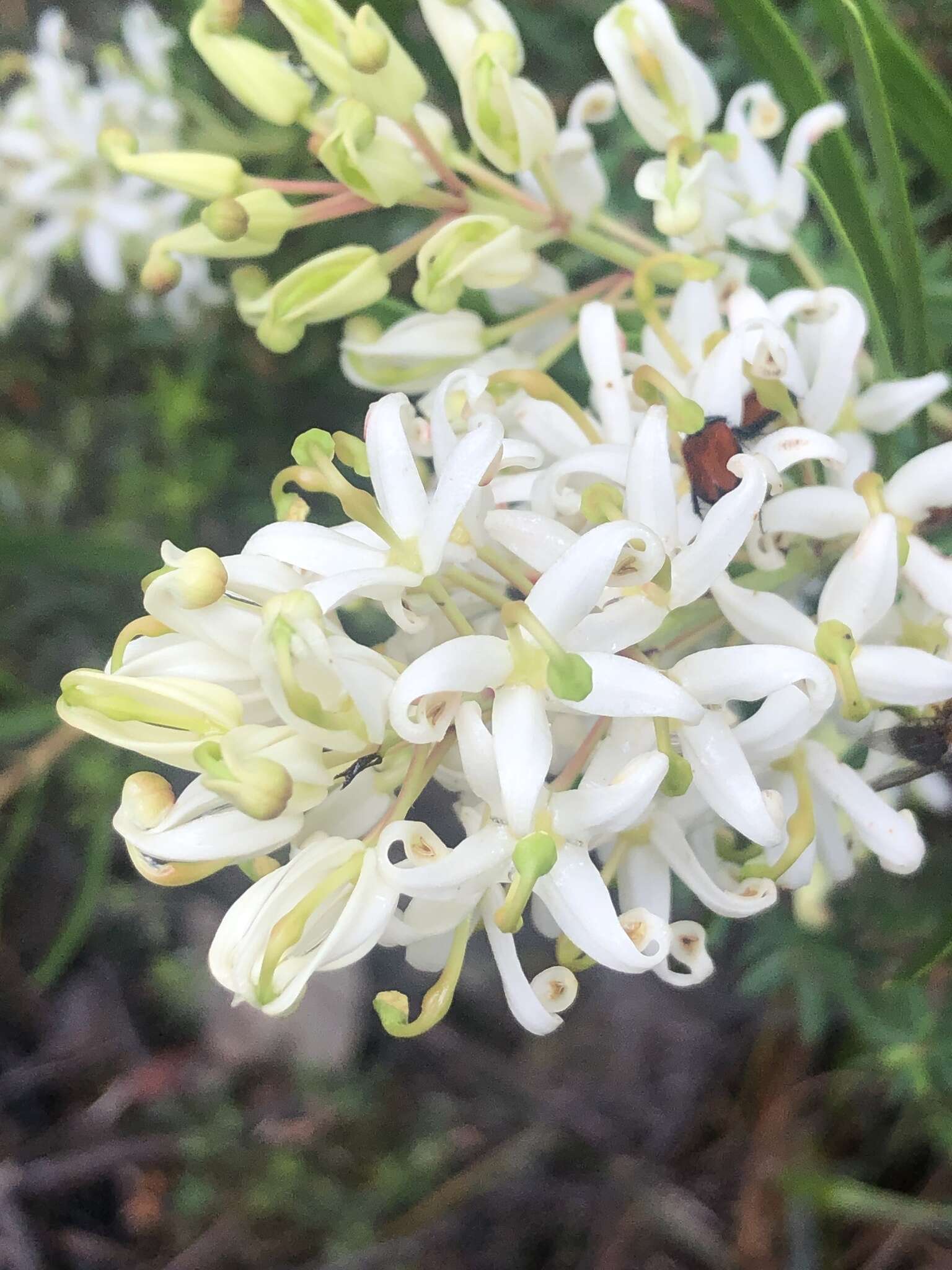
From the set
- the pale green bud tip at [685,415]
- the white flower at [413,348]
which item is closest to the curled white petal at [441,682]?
the pale green bud tip at [685,415]

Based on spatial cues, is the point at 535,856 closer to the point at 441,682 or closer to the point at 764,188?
the point at 441,682

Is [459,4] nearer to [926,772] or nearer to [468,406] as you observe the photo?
[468,406]

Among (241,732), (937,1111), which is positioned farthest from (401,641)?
(937,1111)

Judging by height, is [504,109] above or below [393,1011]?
above

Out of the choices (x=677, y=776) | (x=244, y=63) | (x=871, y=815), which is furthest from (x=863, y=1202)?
(x=244, y=63)

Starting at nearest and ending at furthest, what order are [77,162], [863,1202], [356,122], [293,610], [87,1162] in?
[293,610], [356,122], [77,162], [863,1202], [87,1162]

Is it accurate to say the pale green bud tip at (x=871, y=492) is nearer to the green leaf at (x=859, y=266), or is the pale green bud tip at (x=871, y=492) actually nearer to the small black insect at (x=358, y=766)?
the green leaf at (x=859, y=266)

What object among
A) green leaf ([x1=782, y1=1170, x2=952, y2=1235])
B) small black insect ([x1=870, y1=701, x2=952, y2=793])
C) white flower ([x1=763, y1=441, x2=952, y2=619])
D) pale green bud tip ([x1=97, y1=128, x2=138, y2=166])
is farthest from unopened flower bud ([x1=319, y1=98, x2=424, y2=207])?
green leaf ([x1=782, y1=1170, x2=952, y2=1235])
